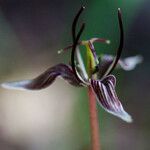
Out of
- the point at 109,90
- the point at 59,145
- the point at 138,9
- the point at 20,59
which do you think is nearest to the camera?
the point at 109,90

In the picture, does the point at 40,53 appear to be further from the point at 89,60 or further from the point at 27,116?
the point at 89,60

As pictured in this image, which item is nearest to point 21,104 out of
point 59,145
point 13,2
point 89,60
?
point 59,145

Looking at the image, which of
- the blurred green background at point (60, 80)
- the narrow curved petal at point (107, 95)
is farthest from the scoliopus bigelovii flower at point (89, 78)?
the blurred green background at point (60, 80)

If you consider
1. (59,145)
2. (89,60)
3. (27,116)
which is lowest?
(59,145)

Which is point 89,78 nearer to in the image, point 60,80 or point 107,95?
point 107,95

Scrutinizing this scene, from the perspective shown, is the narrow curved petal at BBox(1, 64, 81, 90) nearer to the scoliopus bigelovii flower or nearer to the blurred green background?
the scoliopus bigelovii flower

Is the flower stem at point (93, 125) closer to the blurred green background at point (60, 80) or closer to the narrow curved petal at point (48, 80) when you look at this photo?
the narrow curved petal at point (48, 80)
